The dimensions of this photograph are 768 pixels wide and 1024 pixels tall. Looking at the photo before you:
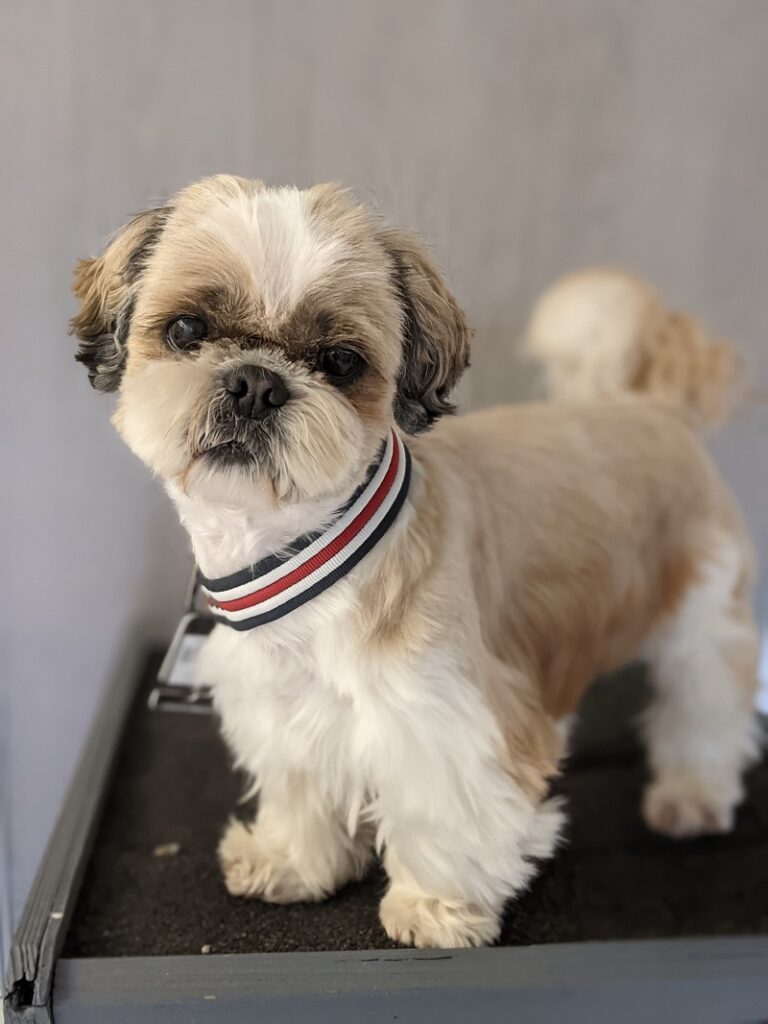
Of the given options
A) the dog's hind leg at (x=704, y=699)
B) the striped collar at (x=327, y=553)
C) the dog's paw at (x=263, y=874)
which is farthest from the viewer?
the dog's hind leg at (x=704, y=699)

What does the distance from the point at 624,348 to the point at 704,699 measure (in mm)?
559

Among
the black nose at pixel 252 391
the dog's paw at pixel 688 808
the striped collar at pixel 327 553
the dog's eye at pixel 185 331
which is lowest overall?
the dog's paw at pixel 688 808

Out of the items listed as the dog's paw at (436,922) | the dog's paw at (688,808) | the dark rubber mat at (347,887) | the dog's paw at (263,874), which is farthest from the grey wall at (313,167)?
the dog's paw at (688,808)

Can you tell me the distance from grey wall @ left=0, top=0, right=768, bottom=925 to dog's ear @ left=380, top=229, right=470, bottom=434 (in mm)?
37

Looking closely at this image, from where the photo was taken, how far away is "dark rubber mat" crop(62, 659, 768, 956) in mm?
988

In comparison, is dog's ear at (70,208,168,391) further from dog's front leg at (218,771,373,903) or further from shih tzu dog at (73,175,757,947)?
dog's front leg at (218,771,373,903)

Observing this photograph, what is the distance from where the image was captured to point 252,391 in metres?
0.70

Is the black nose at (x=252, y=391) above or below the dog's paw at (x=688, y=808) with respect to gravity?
above

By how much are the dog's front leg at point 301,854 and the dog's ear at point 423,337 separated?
0.46 metres

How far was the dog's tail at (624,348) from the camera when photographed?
1.31m

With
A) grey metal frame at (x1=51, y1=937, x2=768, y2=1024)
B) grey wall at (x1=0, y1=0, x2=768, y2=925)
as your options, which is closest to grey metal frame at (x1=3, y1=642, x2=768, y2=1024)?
grey metal frame at (x1=51, y1=937, x2=768, y2=1024)

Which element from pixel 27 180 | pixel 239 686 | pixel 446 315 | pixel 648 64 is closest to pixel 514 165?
pixel 648 64

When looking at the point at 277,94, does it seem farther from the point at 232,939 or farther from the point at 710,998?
the point at 710,998

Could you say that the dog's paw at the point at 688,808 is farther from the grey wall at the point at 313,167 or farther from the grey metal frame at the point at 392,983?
the grey wall at the point at 313,167
